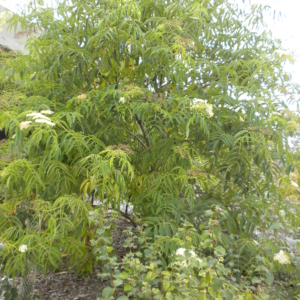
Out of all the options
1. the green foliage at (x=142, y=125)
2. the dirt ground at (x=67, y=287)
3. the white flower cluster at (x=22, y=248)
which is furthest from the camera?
the dirt ground at (x=67, y=287)

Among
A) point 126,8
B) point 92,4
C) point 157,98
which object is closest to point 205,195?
point 157,98

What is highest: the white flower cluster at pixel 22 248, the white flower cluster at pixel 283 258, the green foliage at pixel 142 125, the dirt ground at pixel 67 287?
the green foliage at pixel 142 125

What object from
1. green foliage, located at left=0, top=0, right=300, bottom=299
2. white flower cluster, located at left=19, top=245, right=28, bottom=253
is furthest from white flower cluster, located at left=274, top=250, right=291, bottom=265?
white flower cluster, located at left=19, top=245, right=28, bottom=253

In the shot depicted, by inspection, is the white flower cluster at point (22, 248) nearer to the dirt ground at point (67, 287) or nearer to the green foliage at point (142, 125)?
the green foliage at point (142, 125)

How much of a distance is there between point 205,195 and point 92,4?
4.61 ft

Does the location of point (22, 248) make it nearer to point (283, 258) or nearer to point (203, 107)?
point (203, 107)

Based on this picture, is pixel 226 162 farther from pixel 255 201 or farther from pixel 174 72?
pixel 174 72

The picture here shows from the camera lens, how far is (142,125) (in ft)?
7.48

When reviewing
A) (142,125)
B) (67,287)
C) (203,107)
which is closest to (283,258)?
(203,107)

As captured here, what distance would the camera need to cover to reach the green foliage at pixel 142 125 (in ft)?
5.58

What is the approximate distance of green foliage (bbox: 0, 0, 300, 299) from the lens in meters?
1.70

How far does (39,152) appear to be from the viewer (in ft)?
6.02

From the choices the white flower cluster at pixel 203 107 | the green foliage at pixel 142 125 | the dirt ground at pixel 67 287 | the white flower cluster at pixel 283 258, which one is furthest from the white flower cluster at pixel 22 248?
the white flower cluster at pixel 283 258

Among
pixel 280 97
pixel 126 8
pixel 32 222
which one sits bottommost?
pixel 32 222
